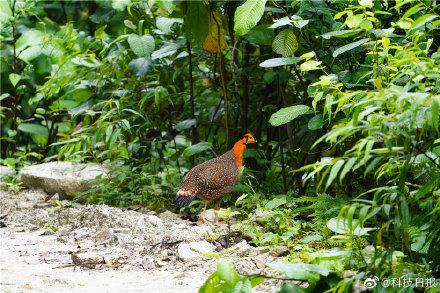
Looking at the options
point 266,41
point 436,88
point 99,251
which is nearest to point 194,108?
point 266,41

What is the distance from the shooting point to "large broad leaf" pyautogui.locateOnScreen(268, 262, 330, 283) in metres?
2.83

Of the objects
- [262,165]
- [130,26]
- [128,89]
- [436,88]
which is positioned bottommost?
[262,165]

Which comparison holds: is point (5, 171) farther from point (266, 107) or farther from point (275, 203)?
point (275, 203)

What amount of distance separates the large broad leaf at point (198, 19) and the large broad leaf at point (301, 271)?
8.17ft

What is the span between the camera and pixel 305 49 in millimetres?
4910

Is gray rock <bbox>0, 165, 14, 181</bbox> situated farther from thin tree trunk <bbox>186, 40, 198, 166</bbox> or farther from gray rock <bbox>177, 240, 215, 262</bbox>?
gray rock <bbox>177, 240, 215, 262</bbox>

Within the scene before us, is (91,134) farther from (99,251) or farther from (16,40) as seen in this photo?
(16,40)

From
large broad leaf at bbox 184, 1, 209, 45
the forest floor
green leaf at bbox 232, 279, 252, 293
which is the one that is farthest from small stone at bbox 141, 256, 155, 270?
large broad leaf at bbox 184, 1, 209, 45

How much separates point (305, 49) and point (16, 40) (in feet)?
13.5

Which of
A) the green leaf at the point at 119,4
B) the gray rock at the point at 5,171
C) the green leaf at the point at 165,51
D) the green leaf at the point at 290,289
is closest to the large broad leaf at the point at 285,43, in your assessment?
the green leaf at the point at 165,51

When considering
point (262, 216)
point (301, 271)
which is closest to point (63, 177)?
point (262, 216)

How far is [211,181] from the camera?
521 cm

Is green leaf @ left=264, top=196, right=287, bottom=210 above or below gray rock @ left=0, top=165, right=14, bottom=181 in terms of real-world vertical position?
above

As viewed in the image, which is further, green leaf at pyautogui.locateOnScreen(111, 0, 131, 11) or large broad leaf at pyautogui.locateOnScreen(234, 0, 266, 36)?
green leaf at pyautogui.locateOnScreen(111, 0, 131, 11)
